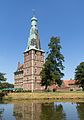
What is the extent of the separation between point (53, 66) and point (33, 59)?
2001 inches

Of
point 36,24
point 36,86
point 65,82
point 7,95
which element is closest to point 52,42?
point 7,95

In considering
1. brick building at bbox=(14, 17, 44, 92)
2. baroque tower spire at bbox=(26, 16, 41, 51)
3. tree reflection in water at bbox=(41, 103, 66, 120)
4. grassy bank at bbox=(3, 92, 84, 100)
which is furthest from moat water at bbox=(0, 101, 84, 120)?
baroque tower spire at bbox=(26, 16, 41, 51)

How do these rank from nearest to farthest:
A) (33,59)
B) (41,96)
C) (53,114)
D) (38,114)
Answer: (38,114) → (53,114) → (41,96) → (33,59)

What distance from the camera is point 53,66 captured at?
257ft

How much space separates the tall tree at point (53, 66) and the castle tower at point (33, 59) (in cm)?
4367

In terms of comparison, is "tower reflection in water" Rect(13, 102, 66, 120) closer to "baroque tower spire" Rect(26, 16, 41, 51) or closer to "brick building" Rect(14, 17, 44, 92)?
"brick building" Rect(14, 17, 44, 92)

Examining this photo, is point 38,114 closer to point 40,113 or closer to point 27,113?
point 40,113

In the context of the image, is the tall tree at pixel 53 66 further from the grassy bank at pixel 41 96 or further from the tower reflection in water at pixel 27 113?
the tower reflection in water at pixel 27 113

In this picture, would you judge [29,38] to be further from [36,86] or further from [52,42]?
[52,42]

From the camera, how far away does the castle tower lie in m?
125

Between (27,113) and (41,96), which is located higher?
(41,96)

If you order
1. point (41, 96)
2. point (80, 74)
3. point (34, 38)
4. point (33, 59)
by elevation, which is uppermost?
point (34, 38)

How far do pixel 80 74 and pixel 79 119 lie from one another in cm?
6483

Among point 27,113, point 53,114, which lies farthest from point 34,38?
point 53,114
